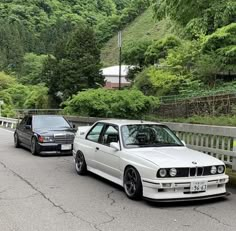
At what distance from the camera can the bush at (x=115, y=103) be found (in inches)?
666

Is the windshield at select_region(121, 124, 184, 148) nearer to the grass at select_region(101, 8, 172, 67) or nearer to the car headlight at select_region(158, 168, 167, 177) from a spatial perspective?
the car headlight at select_region(158, 168, 167, 177)

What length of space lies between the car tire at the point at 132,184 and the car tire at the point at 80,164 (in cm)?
235

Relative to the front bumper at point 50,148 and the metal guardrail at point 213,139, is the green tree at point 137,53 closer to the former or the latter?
the front bumper at point 50,148

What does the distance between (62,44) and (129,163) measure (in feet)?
189

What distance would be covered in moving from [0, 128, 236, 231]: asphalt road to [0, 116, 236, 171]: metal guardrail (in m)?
1.45

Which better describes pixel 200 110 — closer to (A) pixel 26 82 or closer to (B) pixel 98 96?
Answer: (B) pixel 98 96

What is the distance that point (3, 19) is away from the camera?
409 feet

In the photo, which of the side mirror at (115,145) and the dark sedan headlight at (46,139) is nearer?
the side mirror at (115,145)

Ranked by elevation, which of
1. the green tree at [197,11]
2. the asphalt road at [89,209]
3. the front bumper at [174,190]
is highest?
the green tree at [197,11]

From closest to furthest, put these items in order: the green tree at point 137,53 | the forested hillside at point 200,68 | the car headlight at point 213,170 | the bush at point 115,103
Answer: the car headlight at point 213,170 → the bush at point 115,103 → the forested hillside at point 200,68 → the green tree at point 137,53

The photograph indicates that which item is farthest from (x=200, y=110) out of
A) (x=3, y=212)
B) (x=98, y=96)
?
(x=3, y=212)

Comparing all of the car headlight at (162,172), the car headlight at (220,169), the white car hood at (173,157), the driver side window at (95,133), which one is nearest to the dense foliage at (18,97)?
the driver side window at (95,133)

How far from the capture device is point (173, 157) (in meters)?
7.54

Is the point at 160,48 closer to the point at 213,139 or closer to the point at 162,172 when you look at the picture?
the point at 213,139
